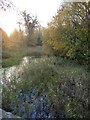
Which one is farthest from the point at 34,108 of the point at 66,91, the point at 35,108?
the point at 66,91

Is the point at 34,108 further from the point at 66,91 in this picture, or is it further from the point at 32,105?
the point at 66,91

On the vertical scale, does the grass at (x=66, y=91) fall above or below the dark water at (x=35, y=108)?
above

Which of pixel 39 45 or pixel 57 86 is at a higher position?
pixel 39 45

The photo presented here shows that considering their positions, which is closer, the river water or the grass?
the grass

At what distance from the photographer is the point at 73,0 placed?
11.8ft

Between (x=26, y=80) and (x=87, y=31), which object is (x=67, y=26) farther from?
(x=26, y=80)

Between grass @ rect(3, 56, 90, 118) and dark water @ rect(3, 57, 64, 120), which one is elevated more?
grass @ rect(3, 56, 90, 118)

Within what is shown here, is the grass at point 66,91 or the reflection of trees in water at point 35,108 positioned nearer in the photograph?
the grass at point 66,91

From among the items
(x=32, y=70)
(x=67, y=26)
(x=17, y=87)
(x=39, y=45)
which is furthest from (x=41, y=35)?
(x=17, y=87)

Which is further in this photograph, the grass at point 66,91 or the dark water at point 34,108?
the dark water at point 34,108

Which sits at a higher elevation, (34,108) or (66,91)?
(66,91)

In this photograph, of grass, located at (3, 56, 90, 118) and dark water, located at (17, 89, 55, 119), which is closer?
grass, located at (3, 56, 90, 118)

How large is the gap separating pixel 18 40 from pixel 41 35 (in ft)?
3.23

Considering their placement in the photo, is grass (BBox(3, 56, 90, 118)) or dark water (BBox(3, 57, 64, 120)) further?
dark water (BBox(3, 57, 64, 120))
